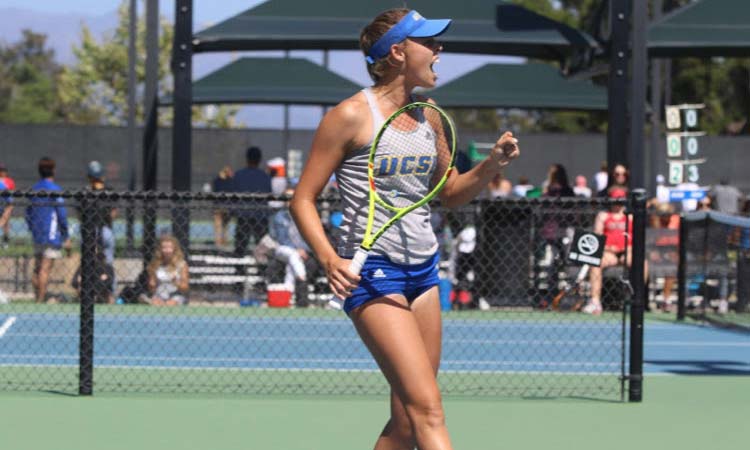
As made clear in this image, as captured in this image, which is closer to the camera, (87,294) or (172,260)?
(87,294)

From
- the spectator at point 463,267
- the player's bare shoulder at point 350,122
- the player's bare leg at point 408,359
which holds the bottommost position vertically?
the spectator at point 463,267

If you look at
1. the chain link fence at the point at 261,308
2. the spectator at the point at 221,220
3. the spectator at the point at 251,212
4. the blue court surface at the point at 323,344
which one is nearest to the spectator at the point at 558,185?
the chain link fence at the point at 261,308

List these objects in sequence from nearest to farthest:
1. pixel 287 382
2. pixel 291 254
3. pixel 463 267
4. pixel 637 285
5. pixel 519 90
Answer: pixel 637 285, pixel 287 382, pixel 291 254, pixel 463 267, pixel 519 90

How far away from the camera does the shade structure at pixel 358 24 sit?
16875 mm

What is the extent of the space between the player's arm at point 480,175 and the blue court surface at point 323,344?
5430 millimetres

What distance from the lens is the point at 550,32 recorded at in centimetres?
1733

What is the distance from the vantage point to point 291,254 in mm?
15250

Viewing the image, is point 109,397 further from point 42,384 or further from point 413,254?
point 413,254

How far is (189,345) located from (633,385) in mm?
4698

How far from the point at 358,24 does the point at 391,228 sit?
12.2 m

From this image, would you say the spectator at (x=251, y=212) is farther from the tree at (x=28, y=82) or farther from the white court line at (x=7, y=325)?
the tree at (x=28, y=82)

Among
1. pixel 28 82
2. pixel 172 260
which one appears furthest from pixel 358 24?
pixel 28 82

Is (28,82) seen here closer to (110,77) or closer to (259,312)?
(110,77)

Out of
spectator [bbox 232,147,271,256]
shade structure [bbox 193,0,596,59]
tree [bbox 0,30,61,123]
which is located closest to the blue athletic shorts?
spectator [bbox 232,147,271,256]
